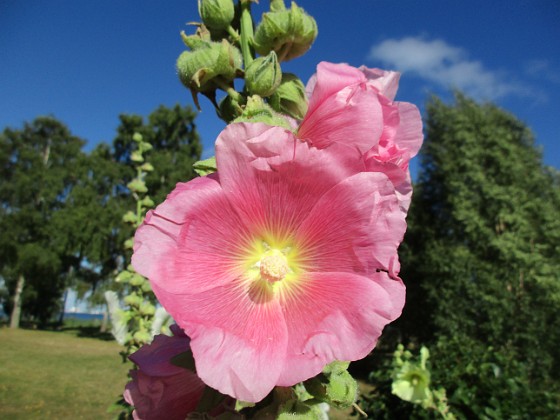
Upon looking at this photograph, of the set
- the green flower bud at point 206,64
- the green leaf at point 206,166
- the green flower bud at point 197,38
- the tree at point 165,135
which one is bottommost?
the green leaf at point 206,166

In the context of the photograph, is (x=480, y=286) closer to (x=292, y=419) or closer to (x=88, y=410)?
(x=88, y=410)

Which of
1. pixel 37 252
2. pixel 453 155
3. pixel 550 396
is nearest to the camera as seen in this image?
pixel 550 396

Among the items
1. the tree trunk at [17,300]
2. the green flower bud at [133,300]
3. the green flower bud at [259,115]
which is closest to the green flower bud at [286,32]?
the green flower bud at [259,115]

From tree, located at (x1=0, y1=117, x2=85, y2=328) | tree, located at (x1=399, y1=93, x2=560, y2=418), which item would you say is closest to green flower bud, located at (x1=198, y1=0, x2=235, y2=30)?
tree, located at (x1=399, y1=93, x2=560, y2=418)

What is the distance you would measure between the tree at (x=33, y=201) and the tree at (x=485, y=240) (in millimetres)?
15904

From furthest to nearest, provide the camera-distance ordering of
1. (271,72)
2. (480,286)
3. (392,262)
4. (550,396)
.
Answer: (480,286)
(550,396)
(271,72)
(392,262)

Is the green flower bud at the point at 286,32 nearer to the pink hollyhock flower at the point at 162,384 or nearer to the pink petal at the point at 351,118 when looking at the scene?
the pink petal at the point at 351,118

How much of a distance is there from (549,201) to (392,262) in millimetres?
13949

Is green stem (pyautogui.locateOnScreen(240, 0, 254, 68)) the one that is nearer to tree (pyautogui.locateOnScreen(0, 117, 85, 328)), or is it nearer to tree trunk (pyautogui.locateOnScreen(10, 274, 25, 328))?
tree (pyautogui.locateOnScreen(0, 117, 85, 328))

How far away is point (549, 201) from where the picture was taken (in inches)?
498

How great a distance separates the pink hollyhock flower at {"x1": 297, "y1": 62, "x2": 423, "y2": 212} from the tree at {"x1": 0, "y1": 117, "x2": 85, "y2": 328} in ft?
72.5

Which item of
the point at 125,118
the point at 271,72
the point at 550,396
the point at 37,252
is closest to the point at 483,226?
the point at 550,396

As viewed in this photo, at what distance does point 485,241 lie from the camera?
12664 millimetres

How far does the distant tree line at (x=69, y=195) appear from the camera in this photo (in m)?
20.3
